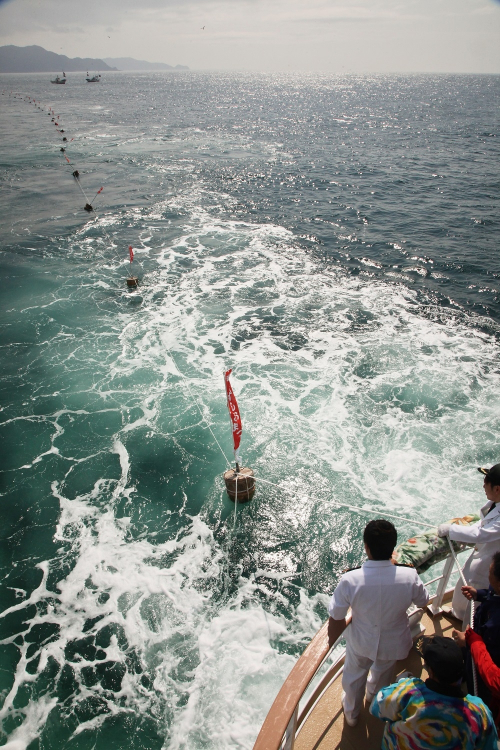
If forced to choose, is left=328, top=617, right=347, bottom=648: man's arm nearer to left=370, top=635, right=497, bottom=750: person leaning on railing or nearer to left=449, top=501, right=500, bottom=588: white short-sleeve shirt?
left=370, top=635, right=497, bottom=750: person leaning on railing

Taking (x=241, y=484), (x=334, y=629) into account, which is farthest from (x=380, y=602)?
(x=241, y=484)

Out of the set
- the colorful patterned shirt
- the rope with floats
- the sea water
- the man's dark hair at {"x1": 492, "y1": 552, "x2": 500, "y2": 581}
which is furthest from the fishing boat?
the rope with floats

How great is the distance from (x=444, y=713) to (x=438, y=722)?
0.22ft

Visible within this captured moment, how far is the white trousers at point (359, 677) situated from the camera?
341 centimetres

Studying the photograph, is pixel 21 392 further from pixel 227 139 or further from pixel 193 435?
pixel 227 139

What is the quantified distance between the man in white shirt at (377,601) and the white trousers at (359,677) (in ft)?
0.07

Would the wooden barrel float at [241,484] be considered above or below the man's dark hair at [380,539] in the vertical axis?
below

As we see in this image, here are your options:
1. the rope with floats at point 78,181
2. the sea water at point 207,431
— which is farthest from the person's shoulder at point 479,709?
the rope with floats at point 78,181

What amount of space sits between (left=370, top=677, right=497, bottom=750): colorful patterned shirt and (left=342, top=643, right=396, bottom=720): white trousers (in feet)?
2.92

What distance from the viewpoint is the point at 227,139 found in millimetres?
52000

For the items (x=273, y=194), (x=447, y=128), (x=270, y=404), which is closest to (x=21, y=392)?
(x=270, y=404)

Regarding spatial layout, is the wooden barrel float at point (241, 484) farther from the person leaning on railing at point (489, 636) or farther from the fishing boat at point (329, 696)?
the person leaning on railing at point (489, 636)

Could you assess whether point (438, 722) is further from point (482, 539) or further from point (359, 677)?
point (482, 539)

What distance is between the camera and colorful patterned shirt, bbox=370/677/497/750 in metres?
2.31
